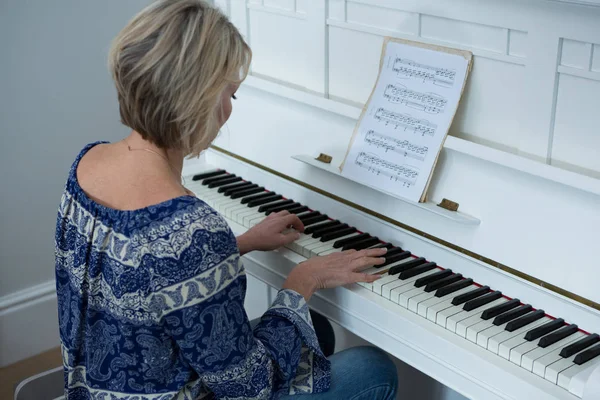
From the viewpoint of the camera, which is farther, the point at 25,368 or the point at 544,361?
the point at 25,368

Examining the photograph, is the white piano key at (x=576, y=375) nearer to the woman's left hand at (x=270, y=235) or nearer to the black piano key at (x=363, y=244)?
the black piano key at (x=363, y=244)

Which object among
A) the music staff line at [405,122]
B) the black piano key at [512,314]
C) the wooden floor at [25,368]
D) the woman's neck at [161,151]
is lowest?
the wooden floor at [25,368]

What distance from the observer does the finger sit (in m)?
1.93

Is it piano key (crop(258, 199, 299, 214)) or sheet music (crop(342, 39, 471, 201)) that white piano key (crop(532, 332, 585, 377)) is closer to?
sheet music (crop(342, 39, 471, 201))

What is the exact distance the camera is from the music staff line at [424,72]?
172cm

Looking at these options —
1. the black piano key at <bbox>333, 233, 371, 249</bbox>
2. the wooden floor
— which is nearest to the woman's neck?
the black piano key at <bbox>333, 233, 371, 249</bbox>

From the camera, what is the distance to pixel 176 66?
49.8 inches

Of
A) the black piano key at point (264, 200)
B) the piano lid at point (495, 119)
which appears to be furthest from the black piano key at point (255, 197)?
the piano lid at point (495, 119)

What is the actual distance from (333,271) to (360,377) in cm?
24

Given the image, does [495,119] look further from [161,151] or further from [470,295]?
[161,151]

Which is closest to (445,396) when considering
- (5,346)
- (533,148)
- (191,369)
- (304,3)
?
(533,148)

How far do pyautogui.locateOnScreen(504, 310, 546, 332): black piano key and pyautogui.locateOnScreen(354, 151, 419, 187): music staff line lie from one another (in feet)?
1.40

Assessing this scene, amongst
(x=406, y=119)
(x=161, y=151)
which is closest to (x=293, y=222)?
(x=406, y=119)

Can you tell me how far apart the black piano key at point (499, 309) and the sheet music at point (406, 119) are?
33 centimetres
